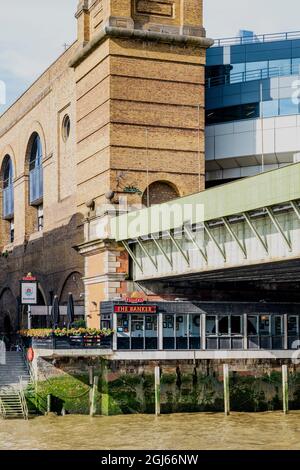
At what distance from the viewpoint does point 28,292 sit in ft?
237

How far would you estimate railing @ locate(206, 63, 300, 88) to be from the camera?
80.3 meters

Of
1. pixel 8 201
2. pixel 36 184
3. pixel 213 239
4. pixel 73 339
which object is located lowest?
pixel 73 339

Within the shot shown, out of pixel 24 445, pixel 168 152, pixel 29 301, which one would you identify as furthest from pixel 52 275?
pixel 24 445

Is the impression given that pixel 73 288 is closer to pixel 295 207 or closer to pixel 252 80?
pixel 252 80

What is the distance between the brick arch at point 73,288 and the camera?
74562mm

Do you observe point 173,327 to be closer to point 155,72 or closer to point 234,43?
point 155,72

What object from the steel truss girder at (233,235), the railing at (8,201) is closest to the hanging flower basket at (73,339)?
the steel truss girder at (233,235)

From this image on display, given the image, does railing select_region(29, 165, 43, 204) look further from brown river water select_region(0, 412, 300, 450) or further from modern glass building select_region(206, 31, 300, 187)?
brown river water select_region(0, 412, 300, 450)

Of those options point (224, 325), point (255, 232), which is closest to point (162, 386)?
point (224, 325)

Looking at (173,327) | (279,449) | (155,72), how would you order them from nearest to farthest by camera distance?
(279,449), (173,327), (155,72)

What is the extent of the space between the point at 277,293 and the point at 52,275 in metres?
19.6

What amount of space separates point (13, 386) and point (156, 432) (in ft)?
31.8

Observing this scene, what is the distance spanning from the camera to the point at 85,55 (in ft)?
240

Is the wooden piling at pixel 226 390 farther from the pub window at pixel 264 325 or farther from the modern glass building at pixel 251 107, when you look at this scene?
the modern glass building at pixel 251 107
